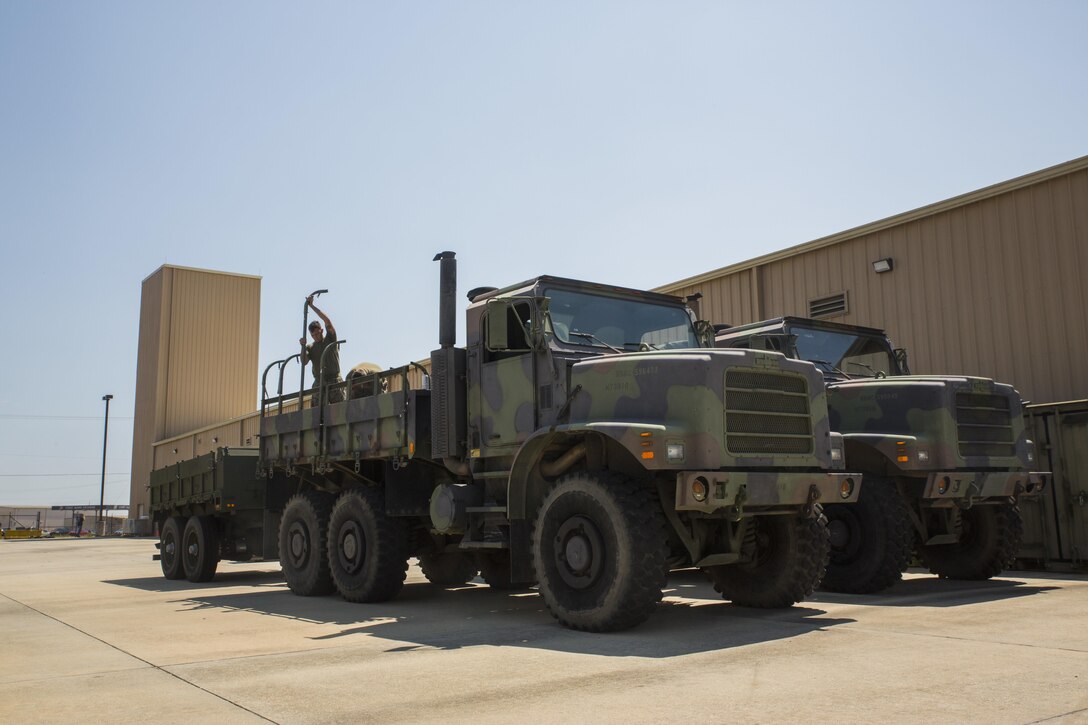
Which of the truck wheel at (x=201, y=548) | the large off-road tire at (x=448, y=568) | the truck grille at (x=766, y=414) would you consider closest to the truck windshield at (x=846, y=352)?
the truck grille at (x=766, y=414)

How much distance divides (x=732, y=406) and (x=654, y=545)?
126cm

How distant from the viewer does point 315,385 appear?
1190cm

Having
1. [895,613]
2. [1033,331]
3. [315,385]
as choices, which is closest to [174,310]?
[315,385]

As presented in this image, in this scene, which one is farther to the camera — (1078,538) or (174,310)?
(174,310)

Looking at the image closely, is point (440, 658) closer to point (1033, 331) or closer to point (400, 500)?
point (400, 500)

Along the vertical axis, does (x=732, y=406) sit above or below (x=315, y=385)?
below

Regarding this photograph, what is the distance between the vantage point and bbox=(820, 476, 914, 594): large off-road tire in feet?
31.0

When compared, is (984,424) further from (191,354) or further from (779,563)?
(191,354)

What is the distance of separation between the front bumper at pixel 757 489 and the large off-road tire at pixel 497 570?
421 centimetres

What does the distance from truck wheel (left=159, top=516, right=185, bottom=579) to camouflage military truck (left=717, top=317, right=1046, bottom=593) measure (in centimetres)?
951

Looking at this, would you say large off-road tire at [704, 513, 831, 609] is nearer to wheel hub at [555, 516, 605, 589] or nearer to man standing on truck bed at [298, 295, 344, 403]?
wheel hub at [555, 516, 605, 589]

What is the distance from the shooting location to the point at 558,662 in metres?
6.01

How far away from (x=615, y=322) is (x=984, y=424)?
4574mm

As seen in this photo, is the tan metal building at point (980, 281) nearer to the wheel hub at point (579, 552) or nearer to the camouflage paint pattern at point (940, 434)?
the camouflage paint pattern at point (940, 434)
